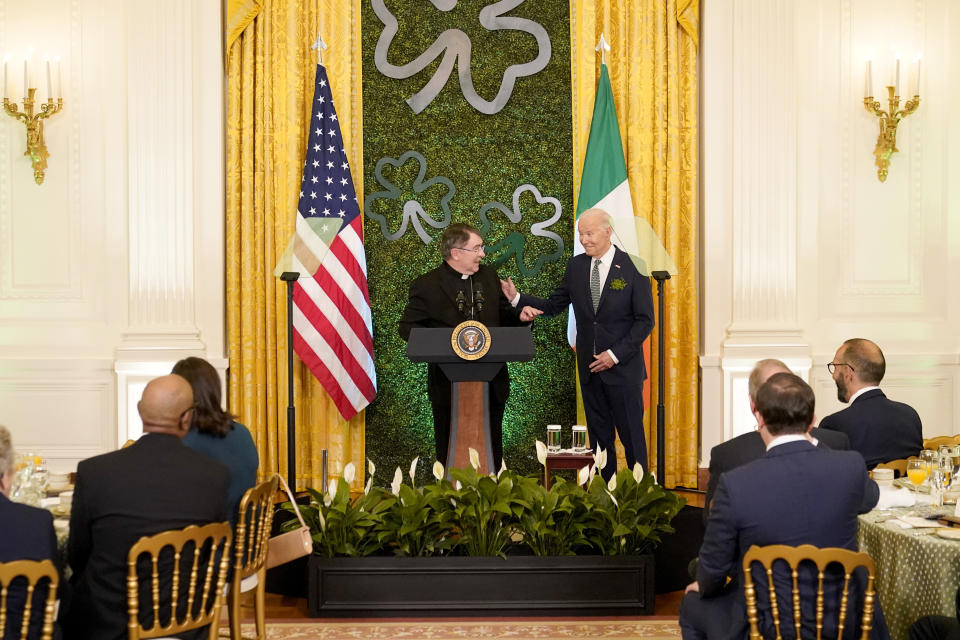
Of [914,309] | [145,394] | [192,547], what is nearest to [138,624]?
[192,547]

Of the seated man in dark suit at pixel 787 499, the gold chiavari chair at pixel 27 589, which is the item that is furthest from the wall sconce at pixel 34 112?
the seated man in dark suit at pixel 787 499

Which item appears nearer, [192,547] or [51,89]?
[192,547]

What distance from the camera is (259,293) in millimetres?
7508

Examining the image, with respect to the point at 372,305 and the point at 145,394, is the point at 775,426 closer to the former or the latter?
the point at 145,394

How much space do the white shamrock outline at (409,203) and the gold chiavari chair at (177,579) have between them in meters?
4.60

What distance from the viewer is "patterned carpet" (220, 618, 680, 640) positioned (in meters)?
4.57

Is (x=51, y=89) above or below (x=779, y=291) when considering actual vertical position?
above

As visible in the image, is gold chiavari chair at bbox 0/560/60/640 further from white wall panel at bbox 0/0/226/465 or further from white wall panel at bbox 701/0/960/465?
white wall panel at bbox 701/0/960/465

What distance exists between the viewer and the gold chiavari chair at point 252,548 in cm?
367

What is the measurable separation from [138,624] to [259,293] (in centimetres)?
456

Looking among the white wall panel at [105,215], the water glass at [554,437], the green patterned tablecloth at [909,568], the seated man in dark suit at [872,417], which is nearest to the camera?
the green patterned tablecloth at [909,568]

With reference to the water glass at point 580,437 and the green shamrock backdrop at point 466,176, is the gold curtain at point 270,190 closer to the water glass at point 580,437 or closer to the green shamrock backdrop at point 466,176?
the green shamrock backdrop at point 466,176

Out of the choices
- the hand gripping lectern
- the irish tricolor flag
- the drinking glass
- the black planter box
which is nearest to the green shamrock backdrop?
the irish tricolor flag

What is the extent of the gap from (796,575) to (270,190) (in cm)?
541
